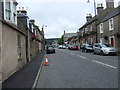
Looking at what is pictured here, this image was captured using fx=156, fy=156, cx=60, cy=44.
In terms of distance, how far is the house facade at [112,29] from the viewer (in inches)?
993

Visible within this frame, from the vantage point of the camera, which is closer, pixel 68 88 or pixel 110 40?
pixel 68 88

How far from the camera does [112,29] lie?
88.8ft

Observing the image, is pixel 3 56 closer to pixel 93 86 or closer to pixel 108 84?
pixel 93 86

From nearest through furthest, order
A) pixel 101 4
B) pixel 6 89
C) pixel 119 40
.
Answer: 1. pixel 6 89
2. pixel 119 40
3. pixel 101 4

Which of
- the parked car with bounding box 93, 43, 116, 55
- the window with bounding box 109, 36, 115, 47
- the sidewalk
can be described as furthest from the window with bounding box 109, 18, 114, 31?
the sidewalk

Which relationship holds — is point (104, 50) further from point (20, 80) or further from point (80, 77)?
point (20, 80)

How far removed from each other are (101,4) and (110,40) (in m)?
14.3

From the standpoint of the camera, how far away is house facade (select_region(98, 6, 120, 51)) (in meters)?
25.2

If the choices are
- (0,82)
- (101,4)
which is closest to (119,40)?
(101,4)

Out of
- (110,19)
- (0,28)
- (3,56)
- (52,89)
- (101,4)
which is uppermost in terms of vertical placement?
(101,4)

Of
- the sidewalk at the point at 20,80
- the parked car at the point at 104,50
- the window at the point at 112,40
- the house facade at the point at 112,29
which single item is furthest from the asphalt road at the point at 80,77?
the window at the point at 112,40

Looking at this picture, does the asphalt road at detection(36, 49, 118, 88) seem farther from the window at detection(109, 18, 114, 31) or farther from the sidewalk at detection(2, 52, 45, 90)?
the window at detection(109, 18, 114, 31)

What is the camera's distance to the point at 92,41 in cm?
3903

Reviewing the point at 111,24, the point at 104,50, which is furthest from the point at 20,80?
the point at 111,24
